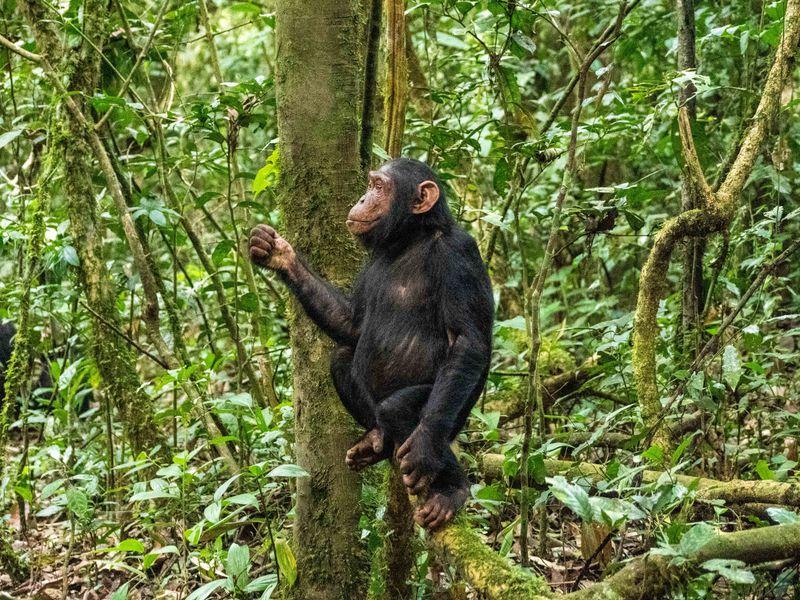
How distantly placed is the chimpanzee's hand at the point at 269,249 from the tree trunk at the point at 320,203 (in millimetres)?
128

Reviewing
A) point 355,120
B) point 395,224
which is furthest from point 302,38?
point 395,224

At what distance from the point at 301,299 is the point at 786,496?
254 cm

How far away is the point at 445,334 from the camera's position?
4.40 metres

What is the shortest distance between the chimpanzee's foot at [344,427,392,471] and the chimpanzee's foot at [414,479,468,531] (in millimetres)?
382

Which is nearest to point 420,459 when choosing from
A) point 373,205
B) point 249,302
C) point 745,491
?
point 373,205

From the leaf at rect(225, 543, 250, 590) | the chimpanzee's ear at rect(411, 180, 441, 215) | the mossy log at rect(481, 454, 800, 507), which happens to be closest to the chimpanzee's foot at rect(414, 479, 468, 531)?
the leaf at rect(225, 543, 250, 590)

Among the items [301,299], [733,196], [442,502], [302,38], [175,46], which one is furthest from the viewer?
[175,46]

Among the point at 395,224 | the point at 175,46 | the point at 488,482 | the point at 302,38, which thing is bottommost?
the point at 488,482

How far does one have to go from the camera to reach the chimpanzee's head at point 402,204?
439cm

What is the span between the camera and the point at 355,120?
4090 millimetres

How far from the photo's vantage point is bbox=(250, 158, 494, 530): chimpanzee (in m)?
4.09

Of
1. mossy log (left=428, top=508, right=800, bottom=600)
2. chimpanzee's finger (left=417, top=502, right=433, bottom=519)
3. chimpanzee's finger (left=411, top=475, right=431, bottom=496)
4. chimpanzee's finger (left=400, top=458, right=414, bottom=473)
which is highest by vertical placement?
chimpanzee's finger (left=400, top=458, right=414, bottom=473)

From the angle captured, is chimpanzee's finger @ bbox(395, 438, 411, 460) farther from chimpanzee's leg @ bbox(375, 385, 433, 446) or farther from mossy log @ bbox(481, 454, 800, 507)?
mossy log @ bbox(481, 454, 800, 507)

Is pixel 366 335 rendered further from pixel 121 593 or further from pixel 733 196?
pixel 733 196
